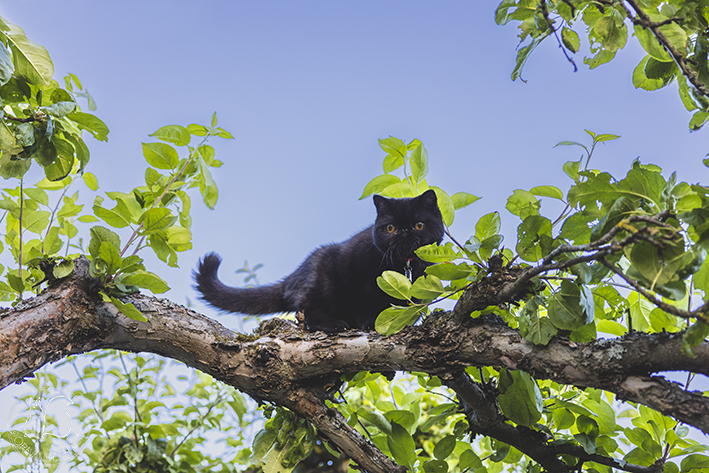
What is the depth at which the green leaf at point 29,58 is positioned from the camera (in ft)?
4.05

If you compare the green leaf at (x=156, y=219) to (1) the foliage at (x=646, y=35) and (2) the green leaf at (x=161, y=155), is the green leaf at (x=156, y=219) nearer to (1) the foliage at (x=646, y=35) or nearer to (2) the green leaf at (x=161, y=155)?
(2) the green leaf at (x=161, y=155)

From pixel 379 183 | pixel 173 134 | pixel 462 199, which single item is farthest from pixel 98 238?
pixel 462 199

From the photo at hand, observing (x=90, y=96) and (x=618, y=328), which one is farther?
(x=90, y=96)

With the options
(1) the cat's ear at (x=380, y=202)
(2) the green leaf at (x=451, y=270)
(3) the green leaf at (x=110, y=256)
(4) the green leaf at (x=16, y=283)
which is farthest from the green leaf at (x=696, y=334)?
(4) the green leaf at (x=16, y=283)

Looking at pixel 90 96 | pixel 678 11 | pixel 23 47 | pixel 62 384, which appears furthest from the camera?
pixel 62 384

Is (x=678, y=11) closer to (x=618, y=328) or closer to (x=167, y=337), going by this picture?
(x=618, y=328)

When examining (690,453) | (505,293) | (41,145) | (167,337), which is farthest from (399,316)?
(41,145)

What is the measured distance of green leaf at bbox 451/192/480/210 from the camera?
60.4 inches

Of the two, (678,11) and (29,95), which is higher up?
(29,95)

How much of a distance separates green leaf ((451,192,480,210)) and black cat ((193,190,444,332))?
66 centimetres

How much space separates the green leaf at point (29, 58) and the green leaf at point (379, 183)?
101 cm

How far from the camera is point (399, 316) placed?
125 centimetres

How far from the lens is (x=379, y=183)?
5.36 feet

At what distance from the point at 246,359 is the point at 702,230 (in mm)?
1326
